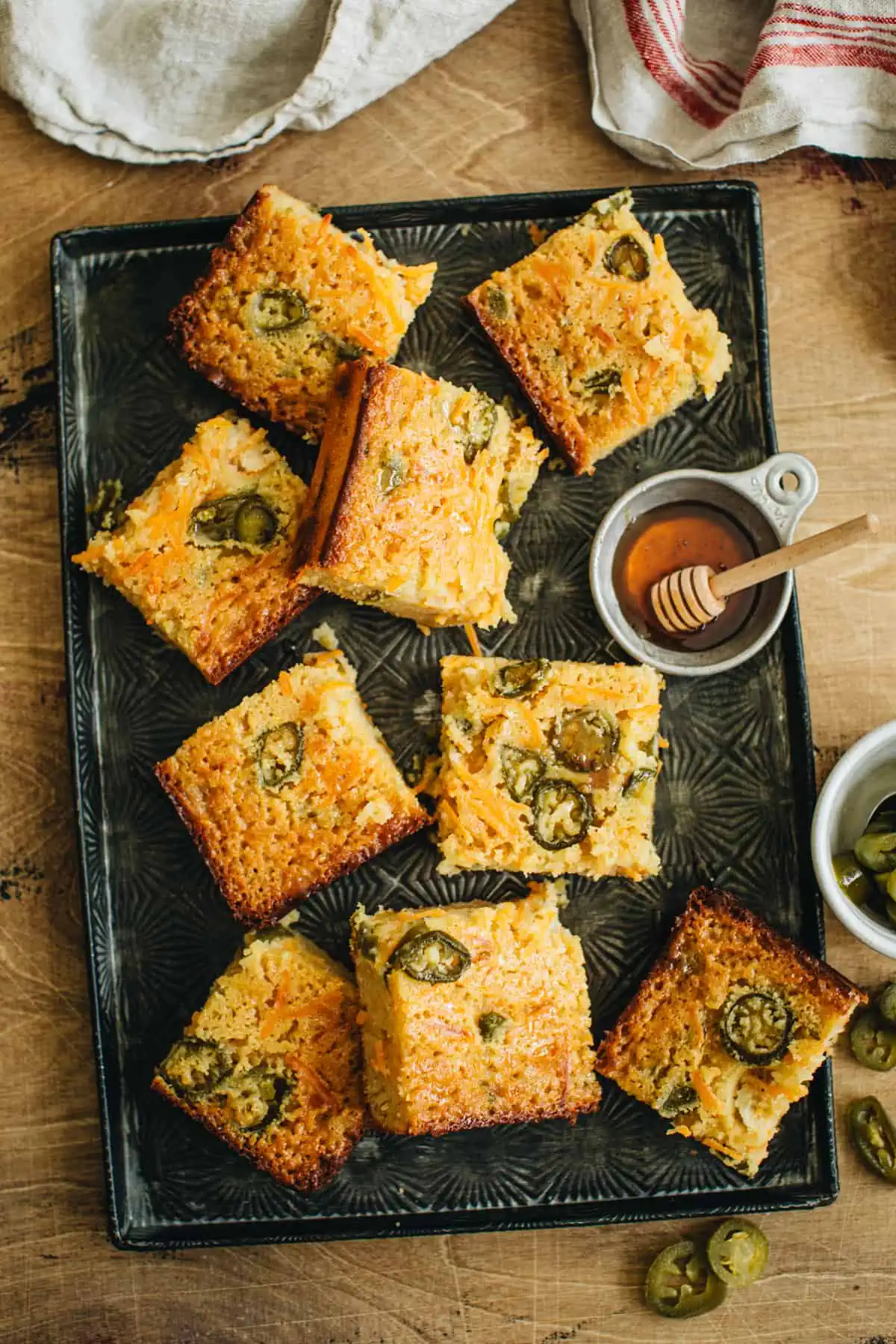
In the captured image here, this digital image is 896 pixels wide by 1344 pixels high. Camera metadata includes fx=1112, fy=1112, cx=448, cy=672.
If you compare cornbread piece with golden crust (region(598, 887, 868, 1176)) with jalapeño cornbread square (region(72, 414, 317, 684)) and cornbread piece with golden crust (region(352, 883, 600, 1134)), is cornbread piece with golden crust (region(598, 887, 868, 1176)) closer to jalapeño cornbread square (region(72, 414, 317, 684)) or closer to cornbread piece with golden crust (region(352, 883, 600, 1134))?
cornbread piece with golden crust (region(352, 883, 600, 1134))

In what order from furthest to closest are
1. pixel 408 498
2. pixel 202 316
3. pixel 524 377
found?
pixel 524 377, pixel 202 316, pixel 408 498

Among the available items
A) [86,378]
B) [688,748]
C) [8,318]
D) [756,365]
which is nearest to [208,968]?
[688,748]

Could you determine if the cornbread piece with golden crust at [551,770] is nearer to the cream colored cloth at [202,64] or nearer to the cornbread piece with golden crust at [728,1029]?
the cornbread piece with golden crust at [728,1029]

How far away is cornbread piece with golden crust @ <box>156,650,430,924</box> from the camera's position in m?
4.38

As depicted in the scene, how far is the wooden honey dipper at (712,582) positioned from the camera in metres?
3.93

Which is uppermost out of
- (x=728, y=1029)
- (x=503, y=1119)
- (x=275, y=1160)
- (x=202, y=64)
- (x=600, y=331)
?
(x=202, y=64)

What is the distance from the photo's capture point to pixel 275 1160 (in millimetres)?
4375

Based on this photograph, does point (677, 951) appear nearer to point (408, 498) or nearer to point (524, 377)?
point (408, 498)

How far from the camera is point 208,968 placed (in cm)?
459

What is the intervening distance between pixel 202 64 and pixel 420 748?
3.00 meters

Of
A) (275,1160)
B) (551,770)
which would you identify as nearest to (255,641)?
(551,770)

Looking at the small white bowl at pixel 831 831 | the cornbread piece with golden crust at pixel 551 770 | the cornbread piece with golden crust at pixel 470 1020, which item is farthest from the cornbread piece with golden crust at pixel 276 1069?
the small white bowl at pixel 831 831

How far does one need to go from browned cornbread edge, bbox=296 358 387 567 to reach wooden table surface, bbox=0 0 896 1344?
39.8 inches

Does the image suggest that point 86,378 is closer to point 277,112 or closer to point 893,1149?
point 277,112
